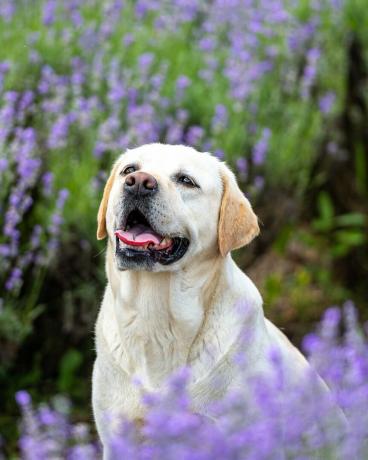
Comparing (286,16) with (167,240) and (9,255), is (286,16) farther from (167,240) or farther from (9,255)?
(167,240)

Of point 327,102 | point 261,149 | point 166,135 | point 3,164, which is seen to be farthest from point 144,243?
point 327,102

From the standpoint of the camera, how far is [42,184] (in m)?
4.53

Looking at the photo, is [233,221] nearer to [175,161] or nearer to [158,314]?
[175,161]

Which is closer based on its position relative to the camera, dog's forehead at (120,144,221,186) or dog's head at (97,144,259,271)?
dog's head at (97,144,259,271)

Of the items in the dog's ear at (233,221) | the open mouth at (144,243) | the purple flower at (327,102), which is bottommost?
the open mouth at (144,243)

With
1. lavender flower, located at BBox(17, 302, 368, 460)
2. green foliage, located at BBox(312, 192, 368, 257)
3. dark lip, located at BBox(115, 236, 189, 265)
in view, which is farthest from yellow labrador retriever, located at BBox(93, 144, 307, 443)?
green foliage, located at BBox(312, 192, 368, 257)

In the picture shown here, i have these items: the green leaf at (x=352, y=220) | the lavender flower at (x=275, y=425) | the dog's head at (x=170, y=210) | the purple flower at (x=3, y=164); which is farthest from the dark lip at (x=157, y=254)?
the green leaf at (x=352, y=220)

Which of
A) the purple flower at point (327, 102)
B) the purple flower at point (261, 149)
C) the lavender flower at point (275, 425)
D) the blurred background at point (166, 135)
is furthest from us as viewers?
→ the purple flower at point (327, 102)

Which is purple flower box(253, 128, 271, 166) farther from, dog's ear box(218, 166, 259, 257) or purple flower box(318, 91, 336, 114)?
dog's ear box(218, 166, 259, 257)

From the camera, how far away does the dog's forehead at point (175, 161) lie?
10.1 feet

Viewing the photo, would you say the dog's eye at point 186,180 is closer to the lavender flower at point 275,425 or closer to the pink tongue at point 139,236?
the pink tongue at point 139,236

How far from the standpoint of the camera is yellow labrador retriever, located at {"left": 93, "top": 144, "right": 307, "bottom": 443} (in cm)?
299

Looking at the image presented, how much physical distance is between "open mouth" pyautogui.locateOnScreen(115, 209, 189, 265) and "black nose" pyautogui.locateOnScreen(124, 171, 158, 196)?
3.1 inches

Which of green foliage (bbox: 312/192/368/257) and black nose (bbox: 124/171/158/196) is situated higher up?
black nose (bbox: 124/171/158/196)
